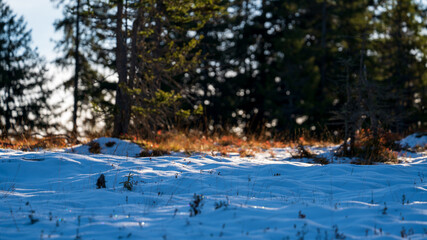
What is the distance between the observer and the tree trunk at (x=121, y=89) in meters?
11.4

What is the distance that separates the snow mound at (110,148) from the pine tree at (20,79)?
1688cm

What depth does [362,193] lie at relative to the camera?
573 centimetres

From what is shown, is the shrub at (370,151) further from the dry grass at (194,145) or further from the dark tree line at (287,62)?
the dark tree line at (287,62)

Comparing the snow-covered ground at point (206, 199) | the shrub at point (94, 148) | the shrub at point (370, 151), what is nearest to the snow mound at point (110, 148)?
the shrub at point (94, 148)

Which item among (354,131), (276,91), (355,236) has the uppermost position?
(276,91)

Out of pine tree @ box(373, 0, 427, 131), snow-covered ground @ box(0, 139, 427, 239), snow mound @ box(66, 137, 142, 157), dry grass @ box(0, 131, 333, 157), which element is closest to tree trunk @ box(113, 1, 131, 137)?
dry grass @ box(0, 131, 333, 157)

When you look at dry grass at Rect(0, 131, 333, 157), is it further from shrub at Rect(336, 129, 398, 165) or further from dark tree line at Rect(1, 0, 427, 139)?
dark tree line at Rect(1, 0, 427, 139)

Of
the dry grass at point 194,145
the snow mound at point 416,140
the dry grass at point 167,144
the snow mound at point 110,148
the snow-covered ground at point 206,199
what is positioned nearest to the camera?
the snow-covered ground at point 206,199

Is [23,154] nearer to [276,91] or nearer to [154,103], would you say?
[154,103]

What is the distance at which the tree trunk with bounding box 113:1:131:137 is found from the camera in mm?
11430

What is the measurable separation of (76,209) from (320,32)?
23.5 m

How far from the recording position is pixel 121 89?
1142 cm

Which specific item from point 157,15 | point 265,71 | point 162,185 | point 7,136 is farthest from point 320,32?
point 162,185

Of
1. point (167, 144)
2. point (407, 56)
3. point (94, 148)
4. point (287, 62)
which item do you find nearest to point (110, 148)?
point (94, 148)
